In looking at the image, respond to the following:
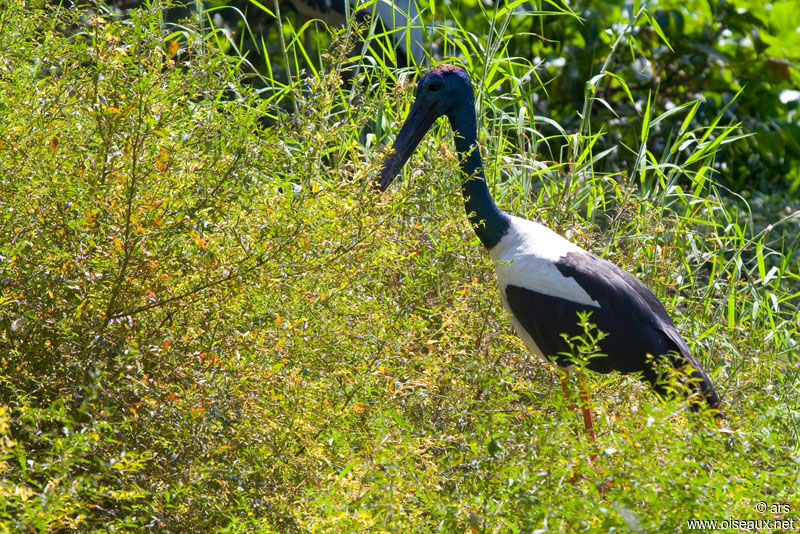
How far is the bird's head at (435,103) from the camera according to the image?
4.05m

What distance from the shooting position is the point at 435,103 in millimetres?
4055

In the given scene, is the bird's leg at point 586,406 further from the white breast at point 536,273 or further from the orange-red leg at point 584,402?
the white breast at point 536,273

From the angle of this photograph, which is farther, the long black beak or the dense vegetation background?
the long black beak

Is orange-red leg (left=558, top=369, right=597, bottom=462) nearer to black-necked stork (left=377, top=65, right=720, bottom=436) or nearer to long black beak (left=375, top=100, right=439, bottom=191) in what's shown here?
black-necked stork (left=377, top=65, right=720, bottom=436)

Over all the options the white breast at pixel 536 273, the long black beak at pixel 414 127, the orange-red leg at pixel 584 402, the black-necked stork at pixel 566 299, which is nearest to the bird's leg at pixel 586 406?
the orange-red leg at pixel 584 402

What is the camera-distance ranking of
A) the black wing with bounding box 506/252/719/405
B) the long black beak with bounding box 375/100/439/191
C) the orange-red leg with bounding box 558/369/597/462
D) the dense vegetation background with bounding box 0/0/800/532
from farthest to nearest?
the long black beak with bounding box 375/100/439/191 < the black wing with bounding box 506/252/719/405 < the orange-red leg with bounding box 558/369/597/462 < the dense vegetation background with bounding box 0/0/800/532

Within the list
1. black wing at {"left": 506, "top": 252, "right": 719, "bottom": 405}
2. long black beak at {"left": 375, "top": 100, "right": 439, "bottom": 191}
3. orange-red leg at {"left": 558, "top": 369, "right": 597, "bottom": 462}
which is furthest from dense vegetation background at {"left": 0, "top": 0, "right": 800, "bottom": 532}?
long black beak at {"left": 375, "top": 100, "right": 439, "bottom": 191}

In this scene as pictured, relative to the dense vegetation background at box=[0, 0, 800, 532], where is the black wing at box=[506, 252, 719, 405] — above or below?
below

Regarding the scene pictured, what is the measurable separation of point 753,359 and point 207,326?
87.6 inches

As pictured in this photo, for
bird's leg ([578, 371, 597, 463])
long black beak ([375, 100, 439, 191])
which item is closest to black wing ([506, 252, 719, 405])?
bird's leg ([578, 371, 597, 463])

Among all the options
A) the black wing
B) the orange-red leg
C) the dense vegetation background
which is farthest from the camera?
the black wing

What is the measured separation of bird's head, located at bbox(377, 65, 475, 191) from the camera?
13.3 ft

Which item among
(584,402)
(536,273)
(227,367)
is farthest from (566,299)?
(227,367)

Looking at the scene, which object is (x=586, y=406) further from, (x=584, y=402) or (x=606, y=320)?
(x=606, y=320)
